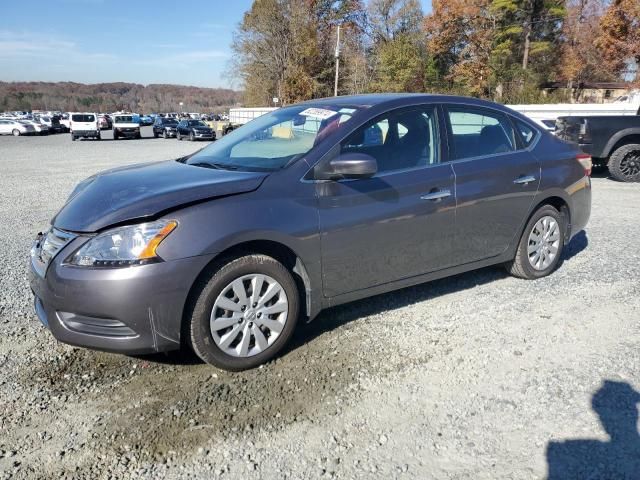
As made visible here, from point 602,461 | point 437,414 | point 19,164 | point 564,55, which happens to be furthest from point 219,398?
point 564,55

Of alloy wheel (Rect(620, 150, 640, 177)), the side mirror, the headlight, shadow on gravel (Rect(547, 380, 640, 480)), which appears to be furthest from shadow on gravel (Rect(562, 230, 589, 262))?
alloy wheel (Rect(620, 150, 640, 177))

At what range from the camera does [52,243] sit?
3.16 m

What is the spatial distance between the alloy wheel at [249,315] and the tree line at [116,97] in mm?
129740

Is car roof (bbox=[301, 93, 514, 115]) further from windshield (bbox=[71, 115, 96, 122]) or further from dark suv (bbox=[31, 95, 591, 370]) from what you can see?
windshield (bbox=[71, 115, 96, 122])

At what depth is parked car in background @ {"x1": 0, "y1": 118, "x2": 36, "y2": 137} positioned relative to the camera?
4222 cm

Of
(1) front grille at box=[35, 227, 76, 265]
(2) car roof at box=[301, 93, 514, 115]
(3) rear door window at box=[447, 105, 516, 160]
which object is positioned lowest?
(1) front grille at box=[35, 227, 76, 265]

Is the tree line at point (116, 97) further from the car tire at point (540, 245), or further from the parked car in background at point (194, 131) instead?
the car tire at point (540, 245)

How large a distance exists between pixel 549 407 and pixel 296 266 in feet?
5.57

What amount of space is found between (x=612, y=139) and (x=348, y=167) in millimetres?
9574

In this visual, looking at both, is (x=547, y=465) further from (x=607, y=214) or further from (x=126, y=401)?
(x=607, y=214)

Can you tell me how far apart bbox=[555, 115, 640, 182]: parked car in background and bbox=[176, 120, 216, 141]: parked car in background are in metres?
25.5

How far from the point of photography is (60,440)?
2.60 m

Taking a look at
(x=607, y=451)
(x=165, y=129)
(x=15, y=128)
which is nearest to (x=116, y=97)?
(x=15, y=128)

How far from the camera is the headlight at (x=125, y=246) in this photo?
2.88m
